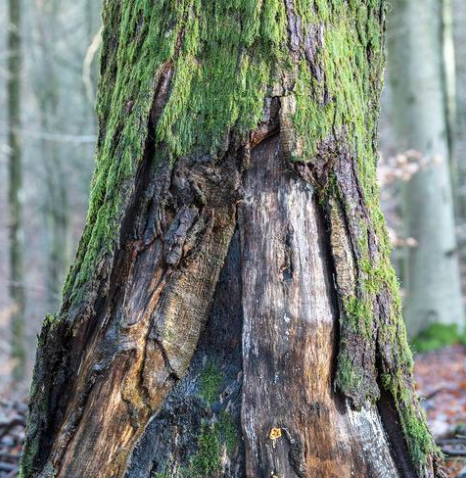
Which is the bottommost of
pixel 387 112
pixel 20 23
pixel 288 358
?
pixel 288 358

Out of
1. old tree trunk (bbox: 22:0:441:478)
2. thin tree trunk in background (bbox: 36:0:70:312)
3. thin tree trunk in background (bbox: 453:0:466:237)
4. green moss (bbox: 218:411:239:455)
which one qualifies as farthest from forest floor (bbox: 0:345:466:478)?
thin tree trunk in background (bbox: 453:0:466:237)

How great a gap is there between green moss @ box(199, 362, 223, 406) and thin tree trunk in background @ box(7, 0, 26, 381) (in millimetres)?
10506

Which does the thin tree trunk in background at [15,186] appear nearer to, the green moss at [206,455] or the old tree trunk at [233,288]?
the old tree trunk at [233,288]

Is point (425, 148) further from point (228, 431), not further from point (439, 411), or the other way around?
point (228, 431)

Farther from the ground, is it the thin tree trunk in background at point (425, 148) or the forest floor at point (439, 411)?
the thin tree trunk in background at point (425, 148)

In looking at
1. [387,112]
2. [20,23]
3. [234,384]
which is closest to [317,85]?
[234,384]

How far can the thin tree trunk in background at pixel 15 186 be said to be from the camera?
12.3 meters

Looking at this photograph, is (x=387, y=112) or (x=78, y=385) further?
(x=387, y=112)

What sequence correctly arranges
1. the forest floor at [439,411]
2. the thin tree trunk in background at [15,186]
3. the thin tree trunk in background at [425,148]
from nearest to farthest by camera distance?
1. the forest floor at [439,411]
2. the thin tree trunk in background at [425,148]
3. the thin tree trunk in background at [15,186]

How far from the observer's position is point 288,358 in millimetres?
2250

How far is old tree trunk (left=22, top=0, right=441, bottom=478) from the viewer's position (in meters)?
2.25

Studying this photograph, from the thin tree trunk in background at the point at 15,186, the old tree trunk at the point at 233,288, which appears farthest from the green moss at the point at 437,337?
the old tree trunk at the point at 233,288

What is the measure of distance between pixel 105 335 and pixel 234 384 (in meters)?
0.51

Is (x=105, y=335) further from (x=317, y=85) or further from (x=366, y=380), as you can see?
(x=317, y=85)
